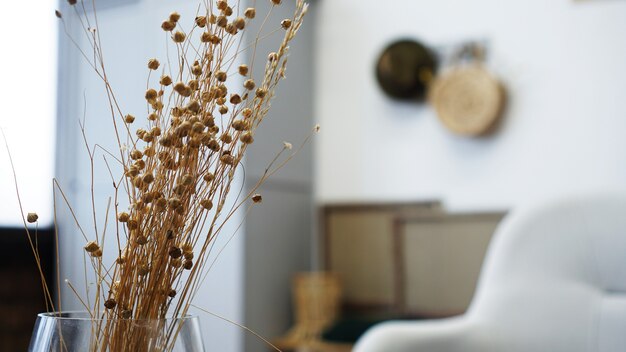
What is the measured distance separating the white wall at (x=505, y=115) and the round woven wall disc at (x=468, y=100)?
11 centimetres

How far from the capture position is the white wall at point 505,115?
296 cm

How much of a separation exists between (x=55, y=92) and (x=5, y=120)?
376mm

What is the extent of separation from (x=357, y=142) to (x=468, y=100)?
25.2 inches

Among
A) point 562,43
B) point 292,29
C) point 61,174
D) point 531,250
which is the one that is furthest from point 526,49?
point 292,29

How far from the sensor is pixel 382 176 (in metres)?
3.44

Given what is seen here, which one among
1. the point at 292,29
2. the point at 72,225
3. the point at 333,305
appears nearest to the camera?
the point at 292,29

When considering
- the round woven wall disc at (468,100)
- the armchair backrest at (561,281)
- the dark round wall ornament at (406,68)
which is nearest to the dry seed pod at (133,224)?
the armchair backrest at (561,281)

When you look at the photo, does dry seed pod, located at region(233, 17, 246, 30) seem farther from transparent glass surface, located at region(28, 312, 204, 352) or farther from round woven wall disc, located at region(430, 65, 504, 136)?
round woven wall disc, located at region(430, 65, 504, 136)

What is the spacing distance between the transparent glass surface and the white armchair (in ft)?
2.47

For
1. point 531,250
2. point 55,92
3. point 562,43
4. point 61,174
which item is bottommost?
point 531,250

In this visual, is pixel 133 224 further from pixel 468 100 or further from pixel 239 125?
pixel 468 100

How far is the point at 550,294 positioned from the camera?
1457 mm

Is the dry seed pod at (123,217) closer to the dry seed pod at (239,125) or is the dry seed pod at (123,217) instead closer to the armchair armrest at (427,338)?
the dry seed pod at (239,125)

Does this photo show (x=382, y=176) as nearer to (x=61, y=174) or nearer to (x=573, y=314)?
(x=61, y=174)
